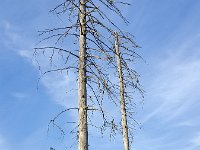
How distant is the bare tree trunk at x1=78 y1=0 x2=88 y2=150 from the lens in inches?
292

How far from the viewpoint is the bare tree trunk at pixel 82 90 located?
7.41 metres

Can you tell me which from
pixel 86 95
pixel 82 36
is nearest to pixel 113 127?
pixel 86 95

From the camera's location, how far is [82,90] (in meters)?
7.91

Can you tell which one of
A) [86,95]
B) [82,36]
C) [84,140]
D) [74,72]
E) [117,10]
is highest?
[117,10]

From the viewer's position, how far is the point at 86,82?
8.10 metres

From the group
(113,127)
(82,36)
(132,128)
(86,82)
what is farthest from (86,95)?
(132,128)

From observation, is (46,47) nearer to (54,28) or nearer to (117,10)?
(54,28)

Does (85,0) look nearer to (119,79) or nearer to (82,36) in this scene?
(82,36)

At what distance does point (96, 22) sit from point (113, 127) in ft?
8.15

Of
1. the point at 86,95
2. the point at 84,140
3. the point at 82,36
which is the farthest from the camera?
the point at 82,36

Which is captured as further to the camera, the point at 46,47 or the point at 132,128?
the point at 132,128

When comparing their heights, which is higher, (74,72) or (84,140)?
(74,72)

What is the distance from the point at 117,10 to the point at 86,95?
2320mm

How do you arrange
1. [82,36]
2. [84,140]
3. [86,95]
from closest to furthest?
[84,140] < [86,95] < [82,36]
